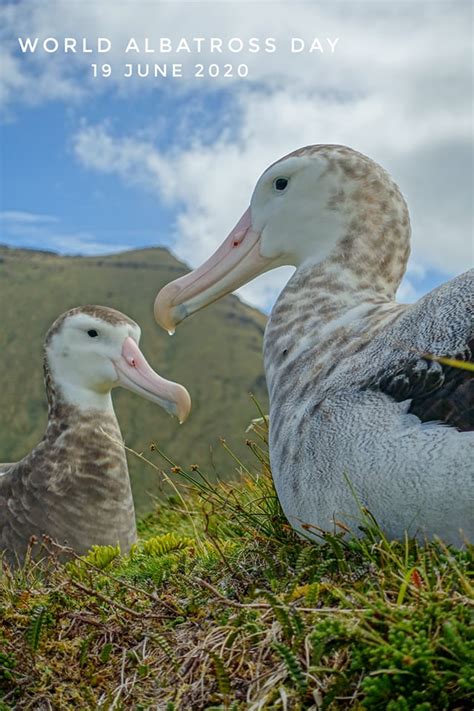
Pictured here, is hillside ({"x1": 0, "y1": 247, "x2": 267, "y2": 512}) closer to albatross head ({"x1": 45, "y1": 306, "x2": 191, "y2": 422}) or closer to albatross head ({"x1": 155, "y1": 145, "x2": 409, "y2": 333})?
albatross head ({"x1": 45, "y1": 306, "x2": 191, "y2": 422})

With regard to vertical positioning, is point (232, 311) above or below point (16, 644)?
above

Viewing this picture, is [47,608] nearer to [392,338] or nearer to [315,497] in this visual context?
[315,497]

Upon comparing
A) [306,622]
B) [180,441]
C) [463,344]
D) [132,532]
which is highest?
[463,344]

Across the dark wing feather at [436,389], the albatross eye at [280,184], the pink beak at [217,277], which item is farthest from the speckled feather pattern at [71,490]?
the dark wing feather at [436,389]

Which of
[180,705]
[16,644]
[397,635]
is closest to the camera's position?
[397,635]

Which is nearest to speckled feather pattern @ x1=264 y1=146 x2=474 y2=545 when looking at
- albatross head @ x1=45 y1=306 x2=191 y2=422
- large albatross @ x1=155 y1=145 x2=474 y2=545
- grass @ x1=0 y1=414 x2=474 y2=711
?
large albatross @ x1=155 y1=145 x2=474 y2=545

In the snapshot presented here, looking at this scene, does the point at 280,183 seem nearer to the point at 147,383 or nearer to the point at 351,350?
the point at 351,350

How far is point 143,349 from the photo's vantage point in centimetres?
14375

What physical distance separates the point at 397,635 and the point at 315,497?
921 millimetres

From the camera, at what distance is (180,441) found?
120375mm

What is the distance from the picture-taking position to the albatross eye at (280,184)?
4162 millimetres

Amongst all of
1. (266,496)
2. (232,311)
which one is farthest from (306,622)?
(232,311)

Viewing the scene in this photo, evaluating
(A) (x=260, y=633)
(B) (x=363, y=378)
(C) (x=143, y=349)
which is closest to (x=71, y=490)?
(B) (x=363, y=378)

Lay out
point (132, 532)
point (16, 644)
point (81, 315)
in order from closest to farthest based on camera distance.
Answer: point (16, 644)
point (132, 532)
point (81, 315)
